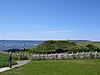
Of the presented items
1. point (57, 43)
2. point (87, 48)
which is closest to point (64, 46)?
point (57, 43)

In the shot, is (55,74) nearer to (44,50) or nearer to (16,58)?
(16,58)

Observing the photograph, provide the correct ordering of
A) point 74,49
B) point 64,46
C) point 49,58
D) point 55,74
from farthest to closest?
point 64,46, point 74,49, point 49,58, point 55,74

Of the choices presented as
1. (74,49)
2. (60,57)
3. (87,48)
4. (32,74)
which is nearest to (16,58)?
(60,57)

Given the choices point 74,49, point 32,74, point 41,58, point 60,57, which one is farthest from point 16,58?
point 32,74

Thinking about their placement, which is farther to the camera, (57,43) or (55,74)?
(57,43)

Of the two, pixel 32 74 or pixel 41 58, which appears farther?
pixel 41 58

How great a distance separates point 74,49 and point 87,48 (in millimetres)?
3306

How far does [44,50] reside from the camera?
181ft

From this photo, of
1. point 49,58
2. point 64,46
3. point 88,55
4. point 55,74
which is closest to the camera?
point 55,74

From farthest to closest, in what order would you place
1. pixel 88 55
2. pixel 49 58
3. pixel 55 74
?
pixel 49 58 < pixel 88 55 < pixel 55 74

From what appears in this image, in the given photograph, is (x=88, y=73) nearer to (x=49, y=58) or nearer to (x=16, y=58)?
(x=49, y=58)

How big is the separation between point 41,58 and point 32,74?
770 inches

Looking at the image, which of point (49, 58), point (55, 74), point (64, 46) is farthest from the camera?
point (64, 46)

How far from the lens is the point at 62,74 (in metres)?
25.6
